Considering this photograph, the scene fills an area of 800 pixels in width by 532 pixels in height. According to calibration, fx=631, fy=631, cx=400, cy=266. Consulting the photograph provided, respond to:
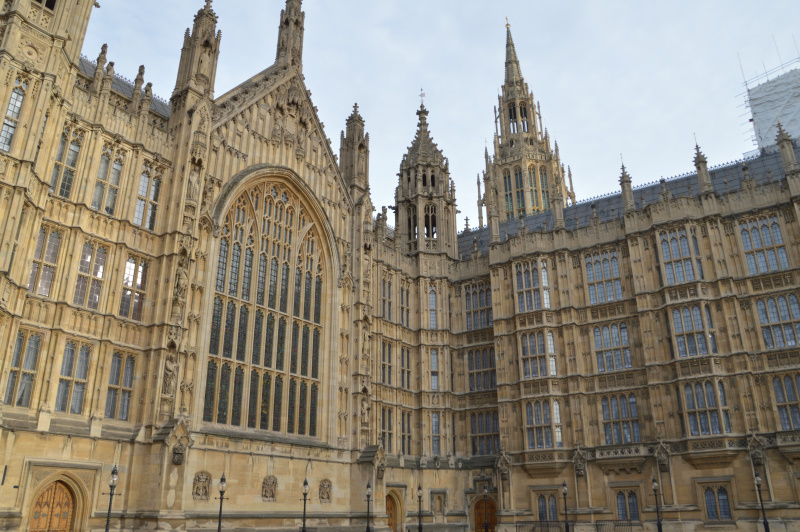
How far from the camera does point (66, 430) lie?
23.0 meters

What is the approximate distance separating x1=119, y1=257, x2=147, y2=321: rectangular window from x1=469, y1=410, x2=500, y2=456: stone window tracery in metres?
23.6

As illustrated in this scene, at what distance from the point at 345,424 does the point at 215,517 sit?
9.59 m

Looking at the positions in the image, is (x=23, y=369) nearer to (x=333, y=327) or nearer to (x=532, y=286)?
(x=333, y=327)

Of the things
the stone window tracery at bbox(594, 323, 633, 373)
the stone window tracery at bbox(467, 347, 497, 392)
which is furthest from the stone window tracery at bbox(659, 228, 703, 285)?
the stone window tracery at bbox(467, 347, 497, 392)

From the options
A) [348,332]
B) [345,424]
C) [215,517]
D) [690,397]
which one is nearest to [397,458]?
[345,424]

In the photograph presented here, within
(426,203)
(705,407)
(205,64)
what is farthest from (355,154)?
(705,407)

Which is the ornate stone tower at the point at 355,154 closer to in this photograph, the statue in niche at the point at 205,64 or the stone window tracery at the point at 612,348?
the statue in niche at the point at 205,64

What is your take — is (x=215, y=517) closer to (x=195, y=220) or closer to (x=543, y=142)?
(x=195, y=220)

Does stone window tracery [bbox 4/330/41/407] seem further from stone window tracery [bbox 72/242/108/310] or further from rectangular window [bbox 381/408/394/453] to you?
rectangular window [bbox 381/408/394/453]

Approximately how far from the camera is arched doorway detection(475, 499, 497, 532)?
3922cm

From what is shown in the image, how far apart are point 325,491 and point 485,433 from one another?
43.0 feet

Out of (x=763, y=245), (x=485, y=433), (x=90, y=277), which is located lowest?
(x=485, y=433)

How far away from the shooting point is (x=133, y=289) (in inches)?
1059

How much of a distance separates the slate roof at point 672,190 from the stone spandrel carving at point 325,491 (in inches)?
819
